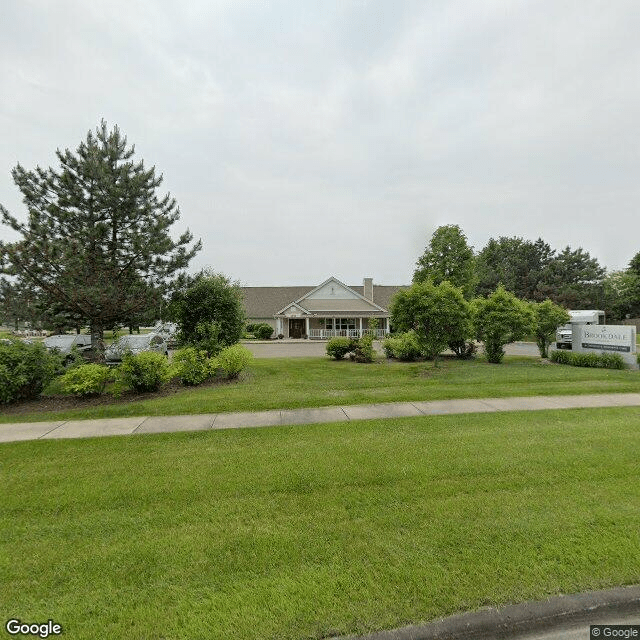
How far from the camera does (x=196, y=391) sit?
10.1 metres

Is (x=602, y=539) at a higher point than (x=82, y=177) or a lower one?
lower

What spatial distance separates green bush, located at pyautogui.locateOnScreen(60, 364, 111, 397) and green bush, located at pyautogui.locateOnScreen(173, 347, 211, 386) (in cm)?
199

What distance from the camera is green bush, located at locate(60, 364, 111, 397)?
901 centimetres

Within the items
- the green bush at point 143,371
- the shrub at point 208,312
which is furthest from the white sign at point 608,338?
the green bush at point 143,371

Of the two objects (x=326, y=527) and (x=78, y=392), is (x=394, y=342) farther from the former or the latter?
(x=326, y=527)

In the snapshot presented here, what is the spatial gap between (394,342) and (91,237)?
13636 millimetres

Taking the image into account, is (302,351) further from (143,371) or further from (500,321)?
(143,371)

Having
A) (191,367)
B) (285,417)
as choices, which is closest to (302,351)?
(191,367)

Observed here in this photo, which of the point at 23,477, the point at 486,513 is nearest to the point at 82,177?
the point at 23,477

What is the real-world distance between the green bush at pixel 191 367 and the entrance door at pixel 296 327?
997 inches

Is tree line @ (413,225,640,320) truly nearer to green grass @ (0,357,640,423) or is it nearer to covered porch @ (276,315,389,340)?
covered porch @ (276,315,389,340)

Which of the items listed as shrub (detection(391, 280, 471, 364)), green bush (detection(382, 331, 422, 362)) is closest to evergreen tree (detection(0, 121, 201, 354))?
shrub (detection(391, 280, 471, 364))

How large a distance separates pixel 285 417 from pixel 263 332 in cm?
2911

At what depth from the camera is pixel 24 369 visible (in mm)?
8930
